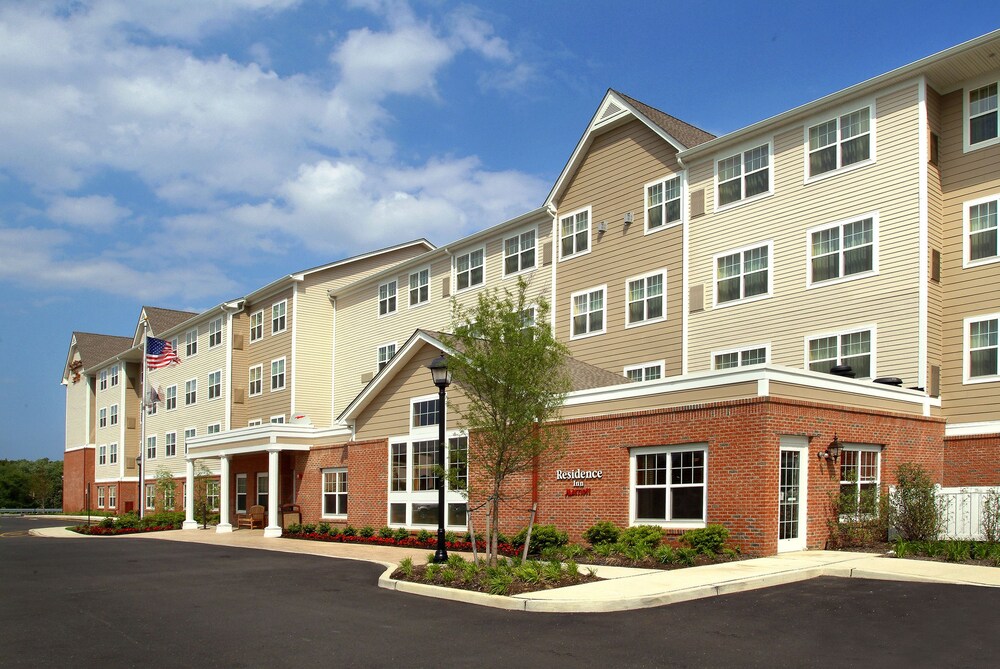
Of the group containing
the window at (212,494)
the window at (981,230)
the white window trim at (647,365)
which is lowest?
the window at (212,494)

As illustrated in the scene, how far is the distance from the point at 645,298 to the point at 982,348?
9783 millimetres

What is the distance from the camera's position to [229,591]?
52.9ft

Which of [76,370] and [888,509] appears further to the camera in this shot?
[76,370]

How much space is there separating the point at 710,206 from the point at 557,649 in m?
19.3

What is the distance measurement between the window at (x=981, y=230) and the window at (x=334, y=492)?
2014 centimetres

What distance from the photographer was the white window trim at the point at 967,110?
2214 cm

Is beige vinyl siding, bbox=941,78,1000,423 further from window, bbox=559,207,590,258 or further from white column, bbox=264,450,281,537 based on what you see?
white column, bbox=264,450,281,537

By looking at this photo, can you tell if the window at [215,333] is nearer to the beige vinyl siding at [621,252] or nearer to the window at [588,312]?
the beige vinyl siding at [621,252]

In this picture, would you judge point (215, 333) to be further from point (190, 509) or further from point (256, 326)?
point (190, 509)

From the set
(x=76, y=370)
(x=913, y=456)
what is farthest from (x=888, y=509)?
(x=76, y=370)

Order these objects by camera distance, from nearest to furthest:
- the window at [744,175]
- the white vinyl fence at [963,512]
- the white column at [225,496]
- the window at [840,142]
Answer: the white vinyl fence at [963,512] → the window at [840,142] → the window at [744,175] → the white column at [225,496]

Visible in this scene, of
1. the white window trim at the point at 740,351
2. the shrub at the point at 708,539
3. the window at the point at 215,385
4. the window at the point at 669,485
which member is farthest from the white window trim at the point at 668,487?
the window at the point at 215,385

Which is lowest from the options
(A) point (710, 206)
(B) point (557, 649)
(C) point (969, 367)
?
(B) point (557, 649)

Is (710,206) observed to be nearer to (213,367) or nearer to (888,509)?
(888,509)
